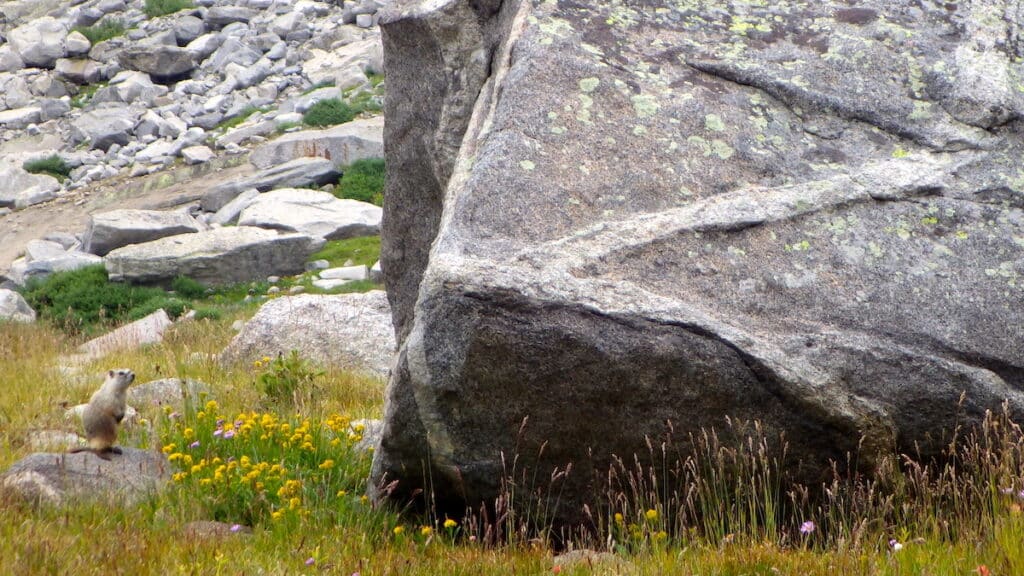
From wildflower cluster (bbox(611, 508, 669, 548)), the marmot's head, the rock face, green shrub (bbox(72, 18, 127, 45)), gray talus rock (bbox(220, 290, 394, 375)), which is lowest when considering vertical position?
green shrub (bbox(72, 18, 127, 45))

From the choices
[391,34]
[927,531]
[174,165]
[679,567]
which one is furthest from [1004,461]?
[174,165]

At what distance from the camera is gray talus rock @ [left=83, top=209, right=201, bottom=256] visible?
2197 centimetres

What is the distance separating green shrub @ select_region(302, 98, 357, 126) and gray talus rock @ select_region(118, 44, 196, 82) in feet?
31.7

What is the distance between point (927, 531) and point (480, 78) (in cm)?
382

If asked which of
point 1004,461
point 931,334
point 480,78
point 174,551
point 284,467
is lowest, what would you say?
point 284,467

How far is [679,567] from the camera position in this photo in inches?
171

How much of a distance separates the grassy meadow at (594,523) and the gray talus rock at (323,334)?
14.4 feet

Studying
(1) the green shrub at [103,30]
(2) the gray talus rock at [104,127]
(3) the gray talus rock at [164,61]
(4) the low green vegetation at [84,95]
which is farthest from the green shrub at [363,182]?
(1) the green shrub at [103,30]

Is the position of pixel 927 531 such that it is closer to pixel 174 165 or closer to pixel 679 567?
pixel 679 567

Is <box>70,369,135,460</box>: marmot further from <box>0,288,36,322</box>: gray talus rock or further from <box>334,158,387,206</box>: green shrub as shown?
<box>334,158,387,206</box>: green shrub

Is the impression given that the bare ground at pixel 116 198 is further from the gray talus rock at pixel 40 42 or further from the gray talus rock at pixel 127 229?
the gray talus rock at pixel 40 42

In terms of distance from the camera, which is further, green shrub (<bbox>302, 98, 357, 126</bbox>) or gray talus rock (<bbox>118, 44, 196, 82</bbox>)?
gray talus rock (<bbox>118, 44, 196, 82</bbox>)

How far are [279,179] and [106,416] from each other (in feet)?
63.1

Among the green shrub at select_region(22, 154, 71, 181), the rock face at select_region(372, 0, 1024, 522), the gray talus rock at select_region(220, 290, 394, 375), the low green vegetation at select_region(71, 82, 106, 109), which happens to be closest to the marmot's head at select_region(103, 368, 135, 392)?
the rock face at select_region(372, 0, 1024, 522)
